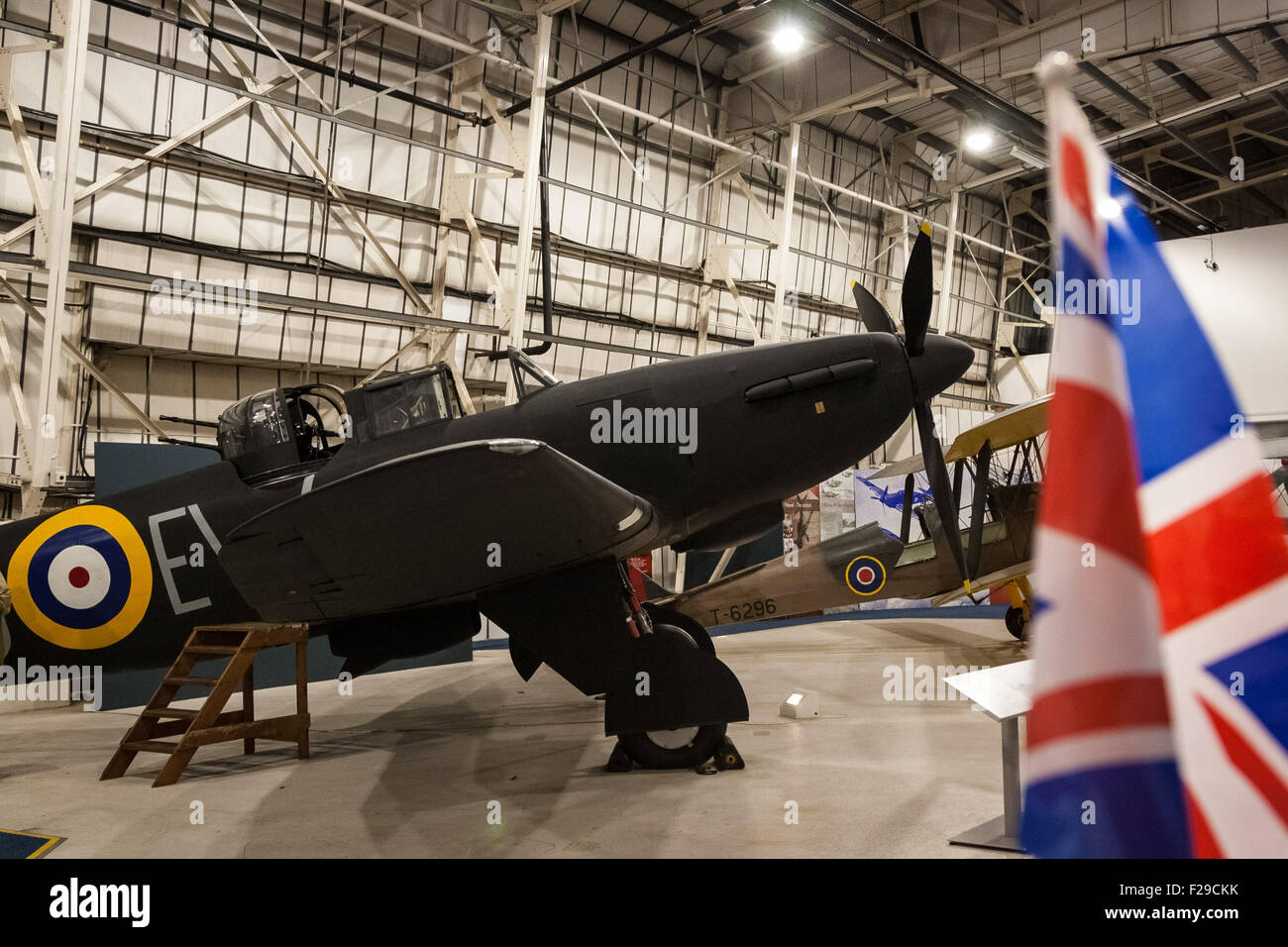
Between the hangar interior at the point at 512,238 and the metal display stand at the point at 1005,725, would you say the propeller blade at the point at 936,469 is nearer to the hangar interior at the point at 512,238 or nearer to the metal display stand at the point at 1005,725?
the hangar interior at the point at 512,238

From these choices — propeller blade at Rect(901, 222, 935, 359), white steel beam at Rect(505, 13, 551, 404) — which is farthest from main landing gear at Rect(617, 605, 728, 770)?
white steel beam at Rect(505, 13, 551, 404)

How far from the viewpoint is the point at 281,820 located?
3.77m

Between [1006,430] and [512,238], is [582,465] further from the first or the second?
[512,238]

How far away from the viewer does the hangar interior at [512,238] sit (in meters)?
4.54

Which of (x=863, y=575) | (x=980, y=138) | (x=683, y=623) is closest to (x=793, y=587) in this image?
(x=863, y=575)

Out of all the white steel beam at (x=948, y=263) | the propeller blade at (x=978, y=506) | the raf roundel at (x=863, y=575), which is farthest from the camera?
the white steel beam at (x=948, y=263)

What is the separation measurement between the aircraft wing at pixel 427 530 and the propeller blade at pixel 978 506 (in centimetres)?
481

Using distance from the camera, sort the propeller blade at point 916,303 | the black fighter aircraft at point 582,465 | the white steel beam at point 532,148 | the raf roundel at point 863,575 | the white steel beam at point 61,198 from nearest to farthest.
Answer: the black fighter aircraft at point 582,465 → the propeller blade at point 916,303 → the white steel beam at point 61,198 → the raf roundel at point 863,575 → the white steel beam at point 532,148

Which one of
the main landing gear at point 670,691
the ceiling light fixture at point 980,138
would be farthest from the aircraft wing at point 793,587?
the ceiling light fixture at point 980,138

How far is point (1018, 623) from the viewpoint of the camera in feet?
32.3

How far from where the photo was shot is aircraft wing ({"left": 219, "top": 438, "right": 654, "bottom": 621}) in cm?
320

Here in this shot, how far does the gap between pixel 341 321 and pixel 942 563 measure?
863 cm

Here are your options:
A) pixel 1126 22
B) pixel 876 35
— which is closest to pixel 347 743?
pixel 876 35

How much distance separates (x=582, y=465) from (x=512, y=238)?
10.0m
